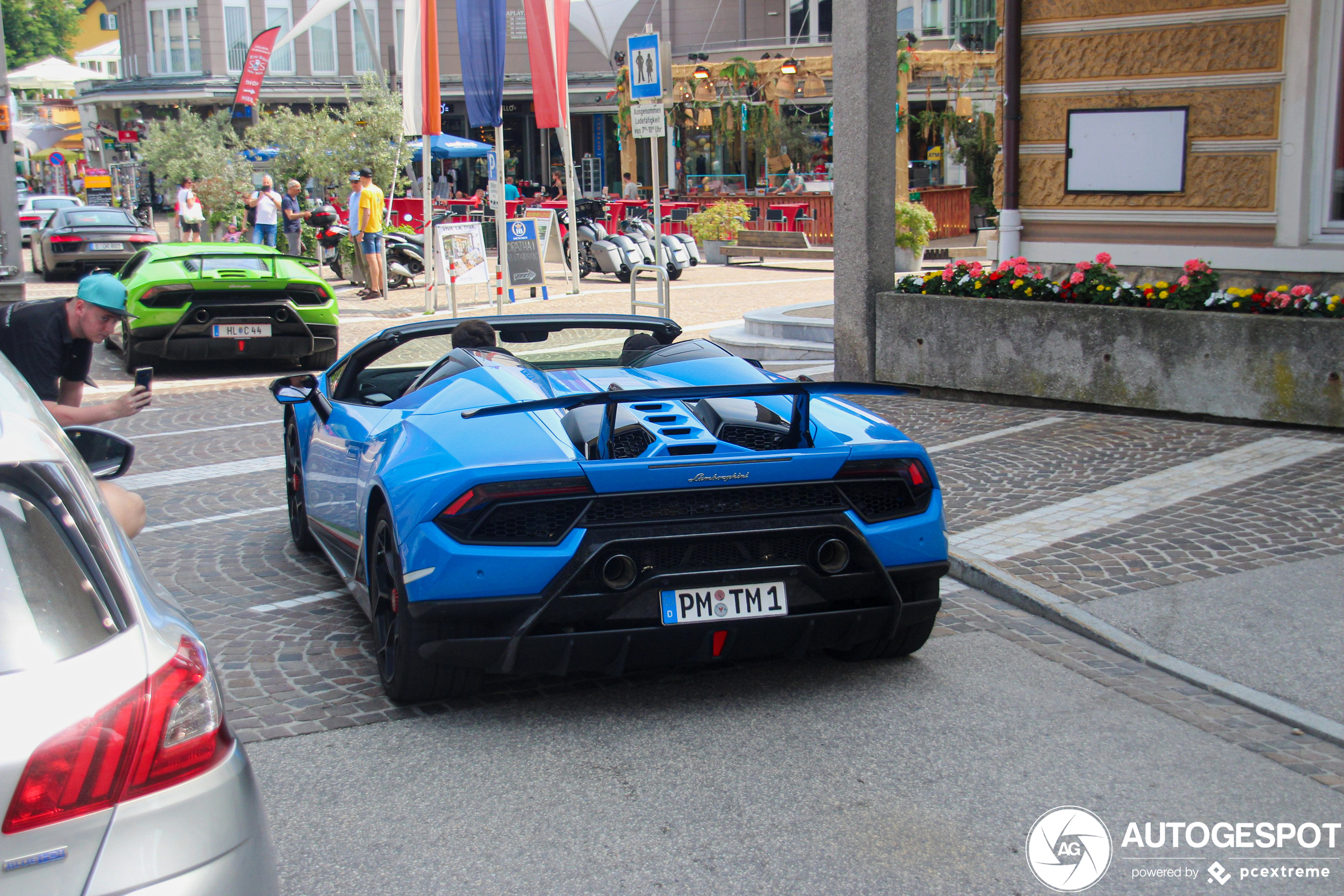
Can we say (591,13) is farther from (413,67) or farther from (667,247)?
(413,67)

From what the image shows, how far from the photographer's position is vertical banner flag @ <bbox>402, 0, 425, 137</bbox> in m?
18.1

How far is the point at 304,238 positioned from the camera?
24422 mm

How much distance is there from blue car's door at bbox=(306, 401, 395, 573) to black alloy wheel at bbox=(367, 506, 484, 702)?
0.48m

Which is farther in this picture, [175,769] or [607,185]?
[607,185]

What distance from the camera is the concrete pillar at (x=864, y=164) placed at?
10414 millimetres

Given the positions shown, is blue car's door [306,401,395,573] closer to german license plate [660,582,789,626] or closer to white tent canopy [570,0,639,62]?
german license plate [660,582,789,626]

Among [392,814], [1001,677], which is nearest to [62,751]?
[392,814]

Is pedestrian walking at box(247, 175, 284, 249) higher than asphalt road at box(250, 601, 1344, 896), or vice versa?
pedestrian walking at box(247, 175, 284, 249)

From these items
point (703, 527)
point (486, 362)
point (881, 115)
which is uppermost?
point (881, 115)

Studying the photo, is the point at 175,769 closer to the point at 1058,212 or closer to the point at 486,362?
the point at 486,362

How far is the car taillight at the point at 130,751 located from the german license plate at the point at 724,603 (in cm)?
187

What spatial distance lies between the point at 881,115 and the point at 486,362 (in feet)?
21.4

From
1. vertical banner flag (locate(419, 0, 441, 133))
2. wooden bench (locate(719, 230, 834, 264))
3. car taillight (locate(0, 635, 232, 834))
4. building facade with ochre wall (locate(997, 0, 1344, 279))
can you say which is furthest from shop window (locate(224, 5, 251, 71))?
car taillight (locate(0, 635, 232, 834))

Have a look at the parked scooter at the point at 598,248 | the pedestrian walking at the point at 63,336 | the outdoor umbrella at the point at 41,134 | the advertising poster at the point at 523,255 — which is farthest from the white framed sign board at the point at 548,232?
the outdoor umbrella at the point at 41,134
